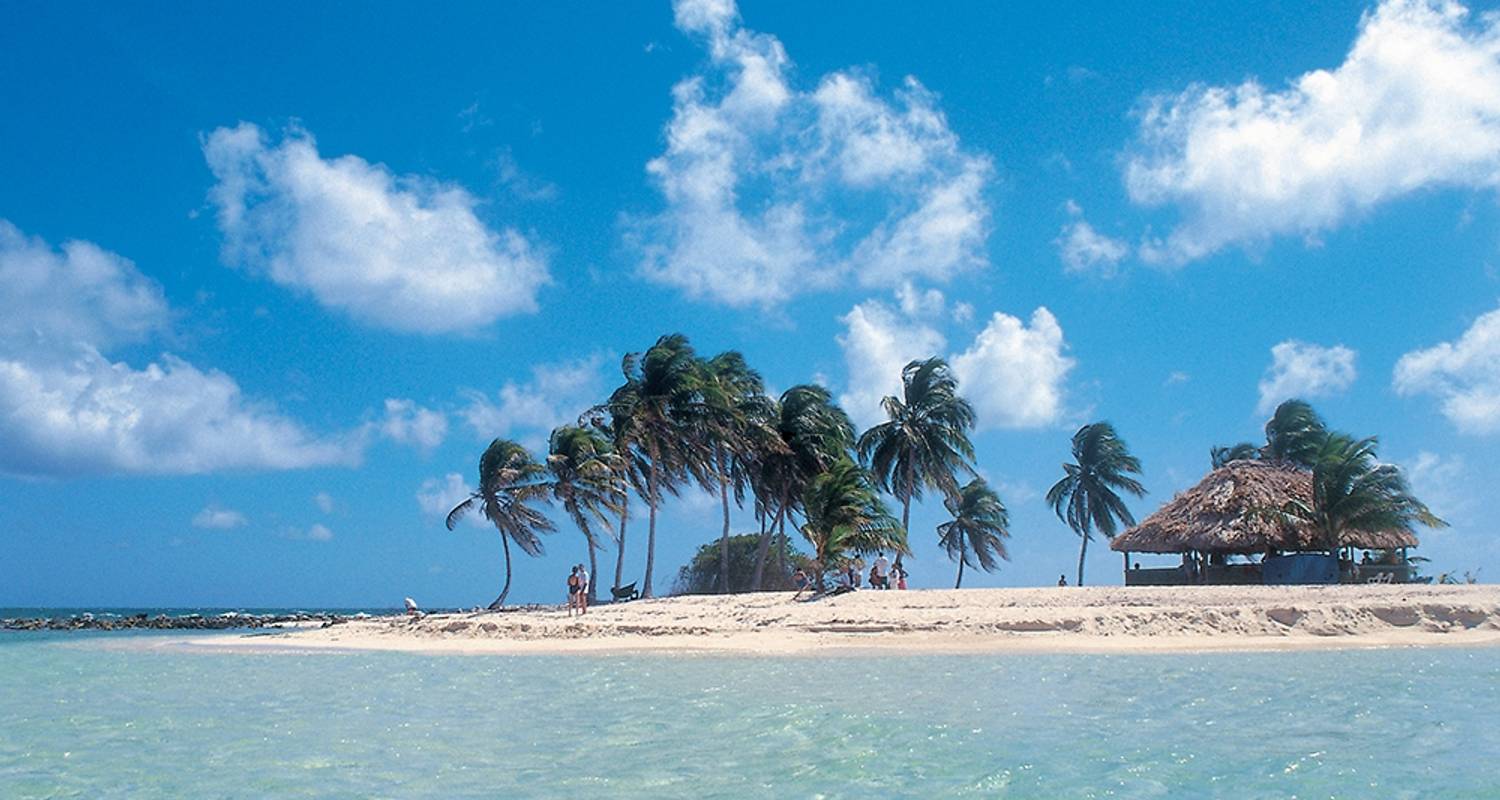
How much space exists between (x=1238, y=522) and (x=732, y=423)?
47.9ft

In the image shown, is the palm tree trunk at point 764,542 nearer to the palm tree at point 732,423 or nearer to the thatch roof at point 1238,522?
the palm tree at point 732,423

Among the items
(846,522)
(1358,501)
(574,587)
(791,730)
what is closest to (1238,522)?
(1358,501)

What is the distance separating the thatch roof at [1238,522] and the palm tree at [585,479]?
1466cm

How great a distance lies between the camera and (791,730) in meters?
10.3

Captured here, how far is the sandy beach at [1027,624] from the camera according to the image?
773 inches

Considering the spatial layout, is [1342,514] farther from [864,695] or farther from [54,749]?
[54,749]

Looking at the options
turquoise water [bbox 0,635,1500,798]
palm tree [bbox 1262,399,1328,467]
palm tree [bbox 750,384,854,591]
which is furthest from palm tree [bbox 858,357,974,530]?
turquoise water [bbox 0,635,1500,798]

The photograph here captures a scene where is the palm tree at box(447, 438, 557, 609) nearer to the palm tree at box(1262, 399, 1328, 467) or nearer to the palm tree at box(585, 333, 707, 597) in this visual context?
the palm tree at box(585, 333, 707, 597)

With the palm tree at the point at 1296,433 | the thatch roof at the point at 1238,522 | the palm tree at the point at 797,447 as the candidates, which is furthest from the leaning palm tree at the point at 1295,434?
the palm tree at the point at 797,447

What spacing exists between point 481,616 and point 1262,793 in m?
22.7

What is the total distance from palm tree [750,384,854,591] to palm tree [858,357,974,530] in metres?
2.20

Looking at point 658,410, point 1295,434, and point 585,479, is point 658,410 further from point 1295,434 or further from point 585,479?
point 1295,434

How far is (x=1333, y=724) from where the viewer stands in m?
10.3

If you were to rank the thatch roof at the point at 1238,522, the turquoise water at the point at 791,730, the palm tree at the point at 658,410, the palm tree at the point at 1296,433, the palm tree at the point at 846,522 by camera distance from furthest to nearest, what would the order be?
the palm tree at the point at 1296,433, the palm tree at the point at 658,410, the thatch roof at the point at 1238,522, the palm tree at the point at 846,522, the turquoise water at the point at 791,730
